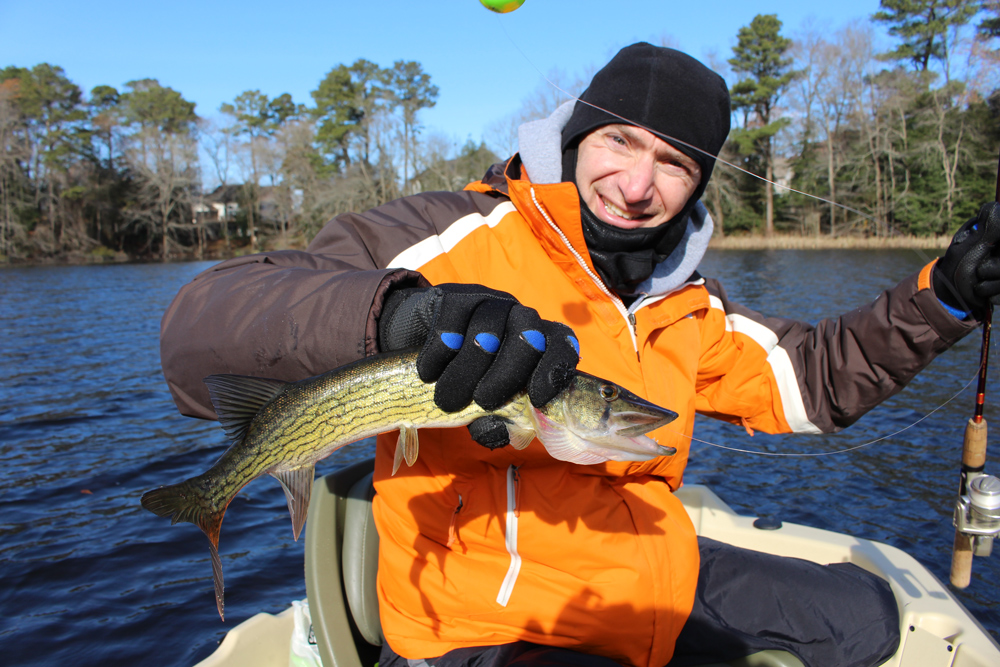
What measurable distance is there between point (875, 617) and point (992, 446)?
229 inches

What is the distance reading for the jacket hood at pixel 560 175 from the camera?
2688 mm

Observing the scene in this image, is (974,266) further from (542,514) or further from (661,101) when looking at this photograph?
(542,514)

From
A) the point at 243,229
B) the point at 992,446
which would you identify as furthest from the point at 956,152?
the point at 243,229

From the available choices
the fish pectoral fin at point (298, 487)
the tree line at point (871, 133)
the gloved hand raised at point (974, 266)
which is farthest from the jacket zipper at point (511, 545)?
the tree line at point (871, 133)

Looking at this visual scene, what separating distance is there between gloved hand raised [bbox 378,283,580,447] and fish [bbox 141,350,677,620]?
79 millimetres

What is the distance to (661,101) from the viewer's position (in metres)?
2.67

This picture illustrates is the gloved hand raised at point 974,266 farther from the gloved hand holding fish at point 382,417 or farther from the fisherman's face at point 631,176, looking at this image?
the gloved hand holding fish at point 382,417

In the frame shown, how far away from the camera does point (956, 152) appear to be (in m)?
24.0

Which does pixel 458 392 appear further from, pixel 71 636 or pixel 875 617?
pixel 71 636

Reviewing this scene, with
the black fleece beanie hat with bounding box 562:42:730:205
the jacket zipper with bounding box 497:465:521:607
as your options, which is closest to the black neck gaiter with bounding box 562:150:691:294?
the black fleece beanie hat with bounding box 562:42:730:205

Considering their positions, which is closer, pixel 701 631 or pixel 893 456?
pixel 701 631

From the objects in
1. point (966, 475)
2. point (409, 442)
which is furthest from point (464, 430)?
point (966, 475)

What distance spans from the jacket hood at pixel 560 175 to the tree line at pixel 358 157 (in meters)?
19.5

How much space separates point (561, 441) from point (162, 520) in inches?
220
